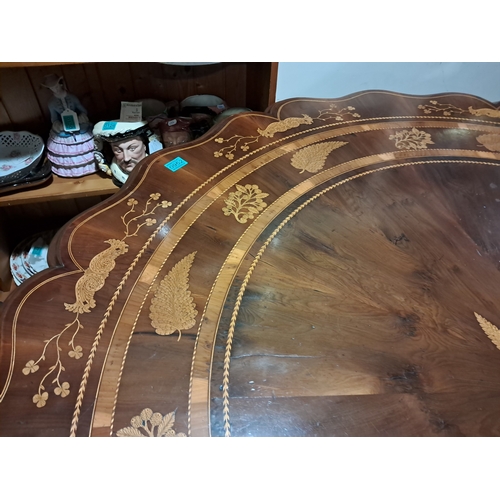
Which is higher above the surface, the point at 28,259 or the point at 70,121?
the point at 70,121

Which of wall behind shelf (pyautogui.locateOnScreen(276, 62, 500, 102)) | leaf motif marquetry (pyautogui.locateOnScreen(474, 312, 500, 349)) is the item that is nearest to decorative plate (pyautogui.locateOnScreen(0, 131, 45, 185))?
wall behind shelf (pyautogui.locateOnScreen(276, 62, 500, 102))

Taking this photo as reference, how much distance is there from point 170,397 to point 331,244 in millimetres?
422

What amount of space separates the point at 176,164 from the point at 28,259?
96 cm

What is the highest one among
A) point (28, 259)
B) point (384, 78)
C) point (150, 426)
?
point (150, 426)

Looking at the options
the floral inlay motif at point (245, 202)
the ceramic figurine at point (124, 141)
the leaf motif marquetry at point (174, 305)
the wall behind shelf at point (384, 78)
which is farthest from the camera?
the wall behind shelf at point (384, 78)

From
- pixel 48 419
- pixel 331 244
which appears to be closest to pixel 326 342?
pixel 331 244

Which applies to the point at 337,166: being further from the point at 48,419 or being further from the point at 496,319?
the point at 48,419

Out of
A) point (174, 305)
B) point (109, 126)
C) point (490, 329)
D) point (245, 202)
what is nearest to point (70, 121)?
point (109, 126)

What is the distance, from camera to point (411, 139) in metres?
1.06

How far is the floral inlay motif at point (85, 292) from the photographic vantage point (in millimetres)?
604

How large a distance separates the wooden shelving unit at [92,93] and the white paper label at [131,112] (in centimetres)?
14

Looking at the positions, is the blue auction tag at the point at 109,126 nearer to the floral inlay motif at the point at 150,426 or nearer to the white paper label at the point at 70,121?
the white paper label at the point at 70,121

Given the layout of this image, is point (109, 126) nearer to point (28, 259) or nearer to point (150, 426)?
point (28, 259)

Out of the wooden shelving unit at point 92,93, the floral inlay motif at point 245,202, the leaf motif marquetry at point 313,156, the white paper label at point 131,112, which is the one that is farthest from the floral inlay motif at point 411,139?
the white paper label at point 131,112
